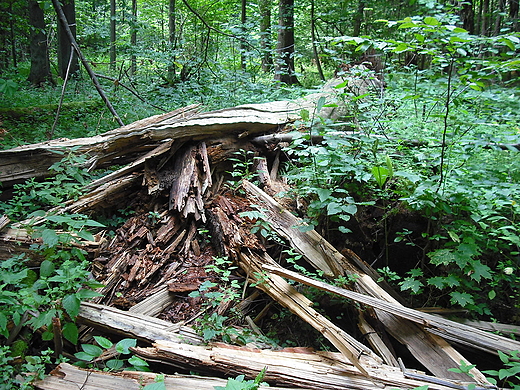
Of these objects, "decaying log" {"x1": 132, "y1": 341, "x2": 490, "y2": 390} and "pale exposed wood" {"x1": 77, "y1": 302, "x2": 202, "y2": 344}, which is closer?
"decaying log" {"x1": 132, "y1": 341, "x2": 490, "y2": 390}

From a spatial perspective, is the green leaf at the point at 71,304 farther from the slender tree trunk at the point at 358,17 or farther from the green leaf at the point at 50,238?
the slender tree trunk at the point at 358,17

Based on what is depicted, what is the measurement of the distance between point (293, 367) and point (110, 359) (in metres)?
1.34

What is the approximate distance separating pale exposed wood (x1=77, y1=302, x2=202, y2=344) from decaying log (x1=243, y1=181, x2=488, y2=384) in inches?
50.4

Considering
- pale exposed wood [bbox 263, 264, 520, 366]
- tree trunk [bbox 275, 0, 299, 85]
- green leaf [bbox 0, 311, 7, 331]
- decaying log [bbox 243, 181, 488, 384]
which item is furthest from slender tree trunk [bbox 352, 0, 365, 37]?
green leaf [bbox 0, 311, 7, 331]

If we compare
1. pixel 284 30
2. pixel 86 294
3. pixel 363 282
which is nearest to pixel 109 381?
pixel 86 294

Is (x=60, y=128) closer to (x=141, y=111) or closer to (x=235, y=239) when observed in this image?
(x=141, y=111)

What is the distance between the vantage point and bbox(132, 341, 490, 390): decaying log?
7.22 ft

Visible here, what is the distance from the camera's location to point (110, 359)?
2.45 meters

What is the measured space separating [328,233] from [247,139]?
2.07 metres

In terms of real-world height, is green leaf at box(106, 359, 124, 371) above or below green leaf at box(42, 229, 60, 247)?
below

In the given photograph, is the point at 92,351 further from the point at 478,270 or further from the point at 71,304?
the point at 478,270

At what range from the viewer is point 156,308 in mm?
2889

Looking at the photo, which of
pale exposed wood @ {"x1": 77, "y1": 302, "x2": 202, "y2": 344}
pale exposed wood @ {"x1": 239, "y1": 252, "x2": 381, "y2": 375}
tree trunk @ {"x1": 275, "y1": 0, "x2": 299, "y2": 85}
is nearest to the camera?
pale exposed wood @ {"x1": 239, "y1": 252, "x2": 381, "y2": 375}

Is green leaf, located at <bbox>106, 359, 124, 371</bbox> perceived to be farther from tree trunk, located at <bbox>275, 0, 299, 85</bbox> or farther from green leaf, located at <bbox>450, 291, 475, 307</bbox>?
tree trunk, located at <bbox>275, 0, 299, 85</bbox>
